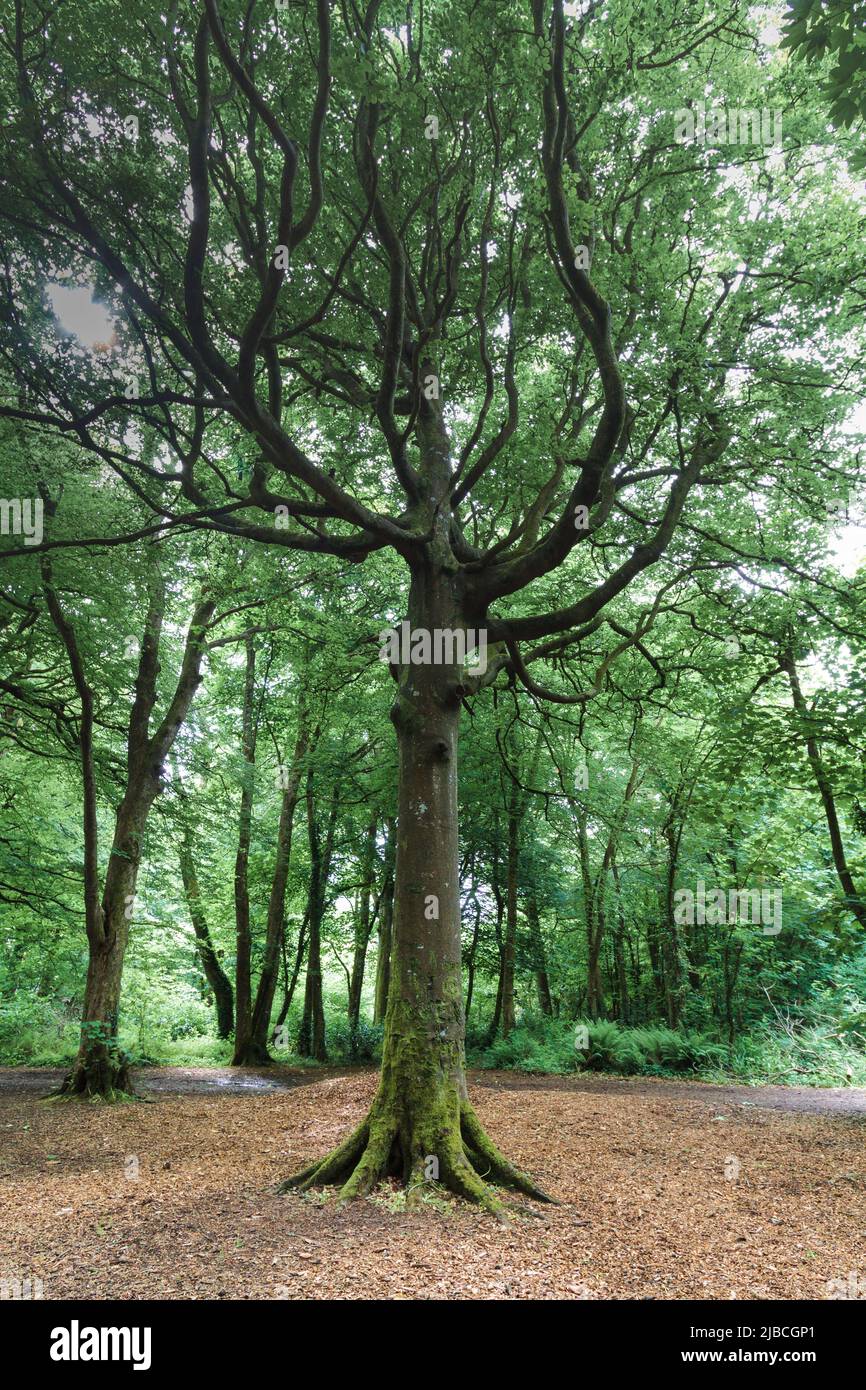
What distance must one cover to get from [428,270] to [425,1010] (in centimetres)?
577

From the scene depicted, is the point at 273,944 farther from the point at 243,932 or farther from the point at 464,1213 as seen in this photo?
the point at 464,1213

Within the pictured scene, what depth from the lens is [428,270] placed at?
246 inches

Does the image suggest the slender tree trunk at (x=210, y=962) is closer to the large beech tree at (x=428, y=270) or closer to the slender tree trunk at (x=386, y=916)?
the slender tree trunk at (x=386, y=916)

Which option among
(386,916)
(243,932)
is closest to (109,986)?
(243,932)

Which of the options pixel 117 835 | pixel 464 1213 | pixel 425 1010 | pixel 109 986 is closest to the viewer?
pixel 464 1213

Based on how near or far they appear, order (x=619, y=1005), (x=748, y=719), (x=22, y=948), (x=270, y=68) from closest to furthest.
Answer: (x=270, y=68) < (x=748, y=719) < (x=22, y=948) < (x=619, y=1005)

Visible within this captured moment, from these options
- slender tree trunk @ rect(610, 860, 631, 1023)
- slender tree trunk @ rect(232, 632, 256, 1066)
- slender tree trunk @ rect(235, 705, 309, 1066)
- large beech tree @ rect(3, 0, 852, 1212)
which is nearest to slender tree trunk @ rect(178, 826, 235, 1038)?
slender tree trunk @ rect(232, 632, 256, 1066)

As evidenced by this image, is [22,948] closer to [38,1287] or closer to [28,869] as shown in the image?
[28,869]

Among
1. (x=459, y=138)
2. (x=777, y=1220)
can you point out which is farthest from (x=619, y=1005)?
(x=459, y=138)

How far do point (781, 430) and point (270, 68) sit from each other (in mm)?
4908

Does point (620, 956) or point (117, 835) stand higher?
point (117, 835)

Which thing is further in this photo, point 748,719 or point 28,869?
point 28,869

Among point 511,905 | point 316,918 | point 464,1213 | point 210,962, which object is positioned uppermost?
point 511,905

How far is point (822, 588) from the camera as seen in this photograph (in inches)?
314
